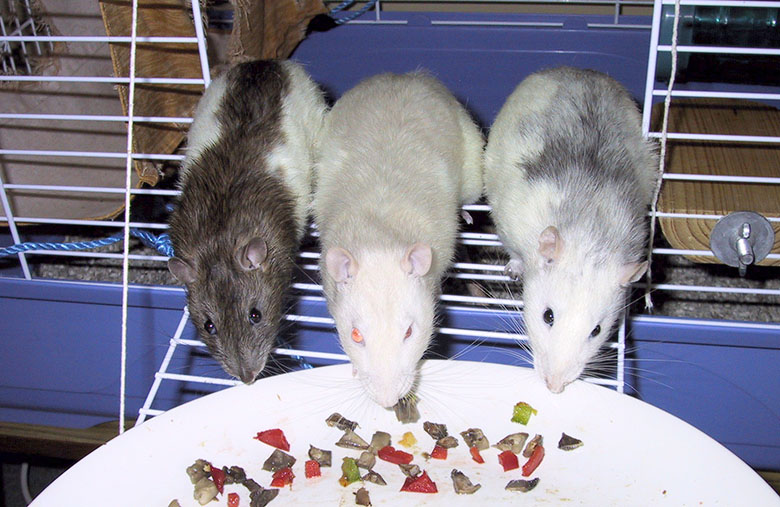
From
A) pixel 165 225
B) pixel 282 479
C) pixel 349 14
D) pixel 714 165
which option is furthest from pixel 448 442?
pixel 349 14

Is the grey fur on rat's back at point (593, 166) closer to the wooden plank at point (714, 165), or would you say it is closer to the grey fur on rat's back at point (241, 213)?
the wooden plank at point (714, 165)

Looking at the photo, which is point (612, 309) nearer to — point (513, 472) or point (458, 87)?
point (513, 472)

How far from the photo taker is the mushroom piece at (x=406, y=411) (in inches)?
75.6

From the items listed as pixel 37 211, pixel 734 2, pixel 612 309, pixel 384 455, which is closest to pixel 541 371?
pixel 612 309

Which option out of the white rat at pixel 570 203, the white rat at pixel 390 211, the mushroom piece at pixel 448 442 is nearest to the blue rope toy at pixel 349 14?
the white rat at pixel 390 211

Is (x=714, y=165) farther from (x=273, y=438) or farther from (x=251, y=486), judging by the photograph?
(x=251, y=486)

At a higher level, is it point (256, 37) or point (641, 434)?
point (256, 37)

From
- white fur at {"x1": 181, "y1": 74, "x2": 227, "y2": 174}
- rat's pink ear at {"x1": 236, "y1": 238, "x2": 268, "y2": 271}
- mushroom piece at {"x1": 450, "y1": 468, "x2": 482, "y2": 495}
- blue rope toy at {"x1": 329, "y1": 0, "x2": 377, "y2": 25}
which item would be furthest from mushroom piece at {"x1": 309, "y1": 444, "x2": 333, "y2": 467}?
blue rope toy at {"x1": 329, "y1": 0, "x2": 377, "y2": 25}

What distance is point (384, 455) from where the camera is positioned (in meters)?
1.86

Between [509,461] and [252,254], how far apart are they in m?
0.94

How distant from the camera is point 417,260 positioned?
1.88 m

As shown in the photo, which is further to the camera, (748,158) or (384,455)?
(748,158)

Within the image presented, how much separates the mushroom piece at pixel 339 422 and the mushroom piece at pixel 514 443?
406 millimetres

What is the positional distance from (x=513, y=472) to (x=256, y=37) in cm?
209
